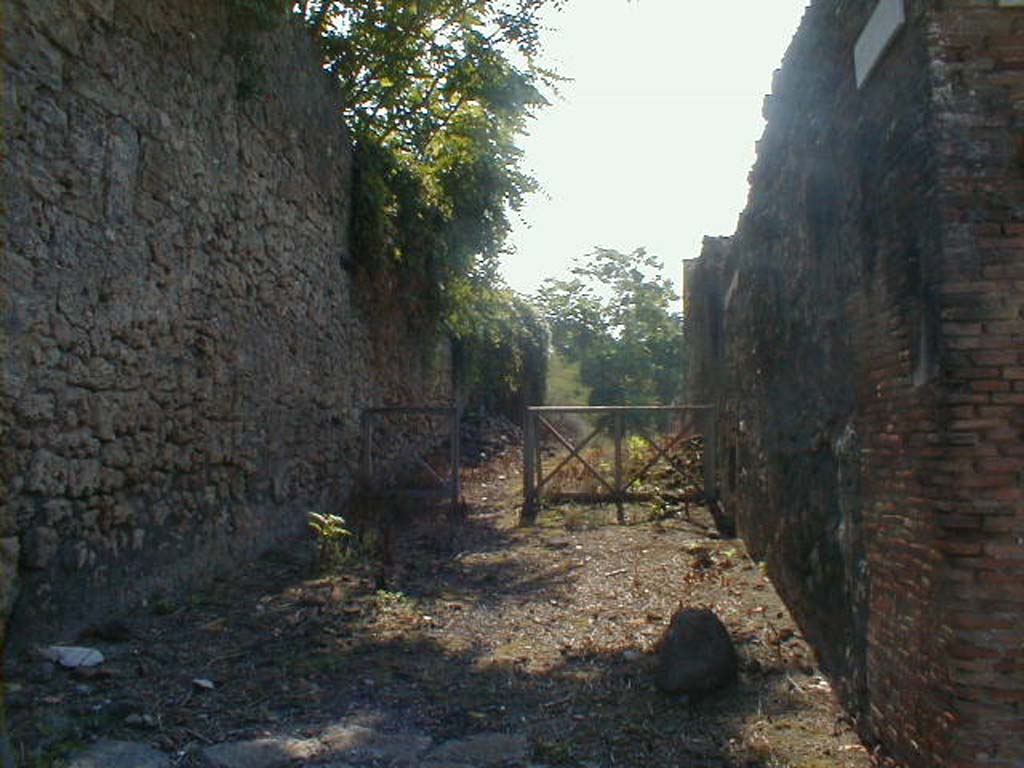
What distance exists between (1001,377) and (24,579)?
4222 millimetres

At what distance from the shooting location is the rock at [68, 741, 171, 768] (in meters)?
3.36

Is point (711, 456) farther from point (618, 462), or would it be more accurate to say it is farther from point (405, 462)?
point (405, 462)

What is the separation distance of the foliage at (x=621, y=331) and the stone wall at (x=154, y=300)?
2362cm

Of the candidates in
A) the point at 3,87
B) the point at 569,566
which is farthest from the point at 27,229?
the point at 569,566

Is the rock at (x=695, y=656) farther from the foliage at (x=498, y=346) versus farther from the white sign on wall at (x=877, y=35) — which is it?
the foliage at (x=498, y=346)

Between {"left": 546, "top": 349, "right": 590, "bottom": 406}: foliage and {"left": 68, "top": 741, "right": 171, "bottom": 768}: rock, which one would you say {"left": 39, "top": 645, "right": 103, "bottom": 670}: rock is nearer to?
{"left": 68, "top": 741, "right": 171, "bottom": 768}: rock

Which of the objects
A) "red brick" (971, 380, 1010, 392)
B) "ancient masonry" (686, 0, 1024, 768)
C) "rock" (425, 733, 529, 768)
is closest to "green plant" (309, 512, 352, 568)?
"rock" (425, 733, 529, 768)

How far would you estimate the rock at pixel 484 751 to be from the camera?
11.9ft

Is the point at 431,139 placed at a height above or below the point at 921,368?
above

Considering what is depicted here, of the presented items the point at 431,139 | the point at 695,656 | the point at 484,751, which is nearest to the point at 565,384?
the point at 431,139

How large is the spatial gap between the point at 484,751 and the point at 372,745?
0.45 metres

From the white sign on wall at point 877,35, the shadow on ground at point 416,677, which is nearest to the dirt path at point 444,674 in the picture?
the shadow on ground at point 416,677

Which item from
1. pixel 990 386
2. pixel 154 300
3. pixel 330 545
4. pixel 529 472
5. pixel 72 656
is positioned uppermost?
pixel 154 300

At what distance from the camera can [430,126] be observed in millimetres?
12055
